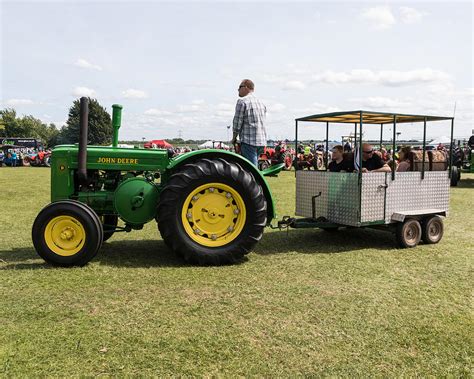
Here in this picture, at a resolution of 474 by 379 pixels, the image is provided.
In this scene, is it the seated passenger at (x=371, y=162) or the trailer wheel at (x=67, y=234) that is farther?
the seated passenger at (x=371, y=162)

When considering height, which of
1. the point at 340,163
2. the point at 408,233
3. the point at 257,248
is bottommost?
the point at 257,248

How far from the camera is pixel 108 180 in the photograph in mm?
5453

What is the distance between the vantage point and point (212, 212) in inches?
197

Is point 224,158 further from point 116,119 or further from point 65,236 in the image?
point 65,236

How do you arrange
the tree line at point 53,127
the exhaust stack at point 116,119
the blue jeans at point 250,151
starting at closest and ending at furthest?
the exhaust stack at point 116,119
the blue jeans at point 250,151
the tree line at point 53,127

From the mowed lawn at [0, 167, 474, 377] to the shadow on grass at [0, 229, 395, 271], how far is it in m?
0.04

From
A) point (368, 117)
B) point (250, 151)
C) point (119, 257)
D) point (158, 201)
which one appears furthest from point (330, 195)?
point (119, 257)

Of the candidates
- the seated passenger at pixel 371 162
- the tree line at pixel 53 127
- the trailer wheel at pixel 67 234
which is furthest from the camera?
the tree line at pixel 53 127

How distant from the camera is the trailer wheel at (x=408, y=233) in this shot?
19.6 feet

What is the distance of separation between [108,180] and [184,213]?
1227 mm

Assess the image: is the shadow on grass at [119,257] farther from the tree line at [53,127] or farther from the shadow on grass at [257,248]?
the tree line at [53,127]

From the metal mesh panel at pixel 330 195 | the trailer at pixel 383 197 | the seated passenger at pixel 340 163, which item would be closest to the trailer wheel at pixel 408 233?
the trailer at pixel 383 197

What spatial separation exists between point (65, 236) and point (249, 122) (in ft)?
8.84

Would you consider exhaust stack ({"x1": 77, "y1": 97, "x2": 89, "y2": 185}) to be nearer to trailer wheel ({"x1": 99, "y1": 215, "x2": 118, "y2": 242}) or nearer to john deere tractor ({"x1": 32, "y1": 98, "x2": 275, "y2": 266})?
john deere tractor ({"x1": 32, "y1": 98, "x2": 275, "y2": 266})
